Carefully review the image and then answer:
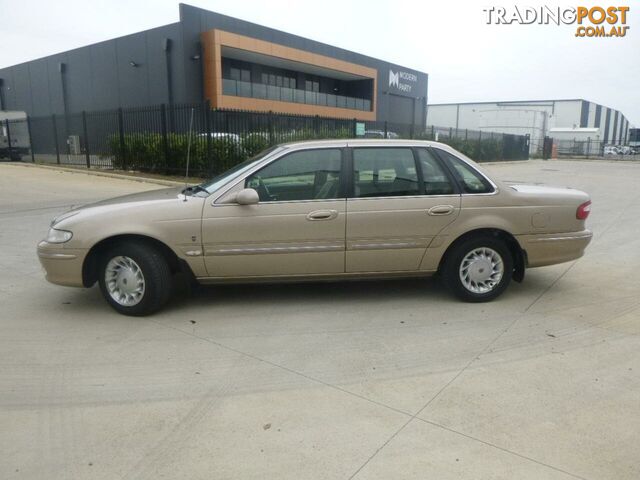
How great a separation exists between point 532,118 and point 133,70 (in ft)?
148

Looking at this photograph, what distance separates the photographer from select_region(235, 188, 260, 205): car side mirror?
4574mm

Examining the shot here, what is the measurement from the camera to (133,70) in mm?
29969

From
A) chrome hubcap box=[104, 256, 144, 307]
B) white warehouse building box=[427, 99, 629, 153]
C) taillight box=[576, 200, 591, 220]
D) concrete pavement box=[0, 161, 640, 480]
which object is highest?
white warehouse building box=[427, 99, 629, 153]

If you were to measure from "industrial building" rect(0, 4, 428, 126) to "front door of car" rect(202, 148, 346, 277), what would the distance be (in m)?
24.0

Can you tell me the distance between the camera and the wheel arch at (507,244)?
5.03 metres

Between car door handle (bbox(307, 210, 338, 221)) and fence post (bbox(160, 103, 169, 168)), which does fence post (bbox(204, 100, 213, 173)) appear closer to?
fence post (bbox(160, 103, 169, 168))

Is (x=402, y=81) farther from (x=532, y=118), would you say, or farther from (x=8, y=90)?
(x=8, y=90)

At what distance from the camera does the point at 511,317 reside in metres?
4.78

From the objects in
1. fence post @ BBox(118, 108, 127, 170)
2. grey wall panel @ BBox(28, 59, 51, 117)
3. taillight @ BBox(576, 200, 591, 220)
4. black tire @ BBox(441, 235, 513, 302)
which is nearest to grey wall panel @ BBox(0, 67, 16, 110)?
grey wall panel @ BBox(28, 59, 51, 117)

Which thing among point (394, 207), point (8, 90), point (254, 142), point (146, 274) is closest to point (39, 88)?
point (8, 90)

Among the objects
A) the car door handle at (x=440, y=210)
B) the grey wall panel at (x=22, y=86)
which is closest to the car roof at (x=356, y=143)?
A: the car door handle at (x=440, y=210)

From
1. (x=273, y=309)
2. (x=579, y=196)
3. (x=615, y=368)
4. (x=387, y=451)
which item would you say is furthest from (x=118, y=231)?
(x=579, y=196)

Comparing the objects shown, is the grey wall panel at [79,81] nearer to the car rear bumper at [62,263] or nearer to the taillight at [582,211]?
the car rear bumper at [62,263]

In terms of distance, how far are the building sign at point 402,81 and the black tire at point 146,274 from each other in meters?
41.4
